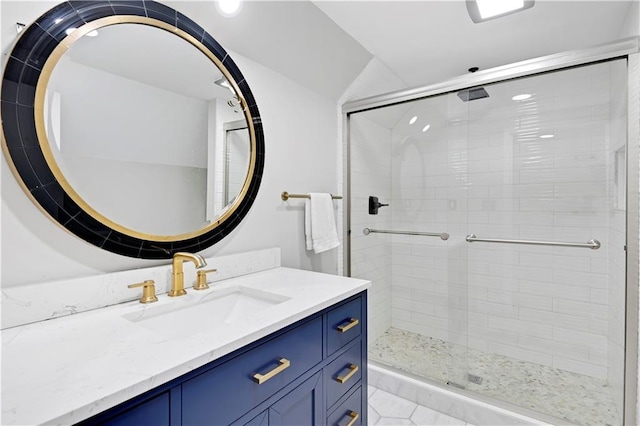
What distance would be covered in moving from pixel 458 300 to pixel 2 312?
234 cm

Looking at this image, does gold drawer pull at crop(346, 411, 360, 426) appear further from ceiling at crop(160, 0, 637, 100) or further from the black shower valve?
ceiling at crop(160, 0, 637, 100)

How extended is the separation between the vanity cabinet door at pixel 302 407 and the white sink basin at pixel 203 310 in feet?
0.89

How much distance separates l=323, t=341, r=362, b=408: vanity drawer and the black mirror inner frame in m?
0.74

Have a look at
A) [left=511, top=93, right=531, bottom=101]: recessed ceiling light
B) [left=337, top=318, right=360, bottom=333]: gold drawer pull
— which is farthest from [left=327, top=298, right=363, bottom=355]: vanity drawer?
[left=511, top=93, right=531, bottom=101]: recessed ceiling light

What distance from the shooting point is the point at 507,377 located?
1982mm

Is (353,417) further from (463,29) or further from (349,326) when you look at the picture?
(463,29)

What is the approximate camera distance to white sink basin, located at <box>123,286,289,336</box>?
0.98 metres

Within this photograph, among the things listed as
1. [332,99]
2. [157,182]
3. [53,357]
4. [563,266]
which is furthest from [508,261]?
[53,357]

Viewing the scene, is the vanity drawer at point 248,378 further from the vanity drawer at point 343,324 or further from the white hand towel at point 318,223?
the white hand towel at point 318,223

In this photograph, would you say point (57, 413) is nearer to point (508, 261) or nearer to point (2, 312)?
point (2, 312)

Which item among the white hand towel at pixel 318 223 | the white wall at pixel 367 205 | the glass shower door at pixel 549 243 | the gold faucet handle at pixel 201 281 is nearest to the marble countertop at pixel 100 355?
the gold faucet handle at pixel 201 281

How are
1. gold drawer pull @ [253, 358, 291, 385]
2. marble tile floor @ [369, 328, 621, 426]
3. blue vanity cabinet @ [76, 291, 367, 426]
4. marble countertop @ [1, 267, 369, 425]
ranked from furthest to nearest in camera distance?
marble tile floor @ [369, 328, 621, 426]
gold drawer pull @ [253, 358, 291, 385]
blue vanity cabinet @ [76, 291, 367, 426]
marble countertop @ [1, 267, 369, 425]

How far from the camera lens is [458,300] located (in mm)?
2260

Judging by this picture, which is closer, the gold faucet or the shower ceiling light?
the gold faucet
